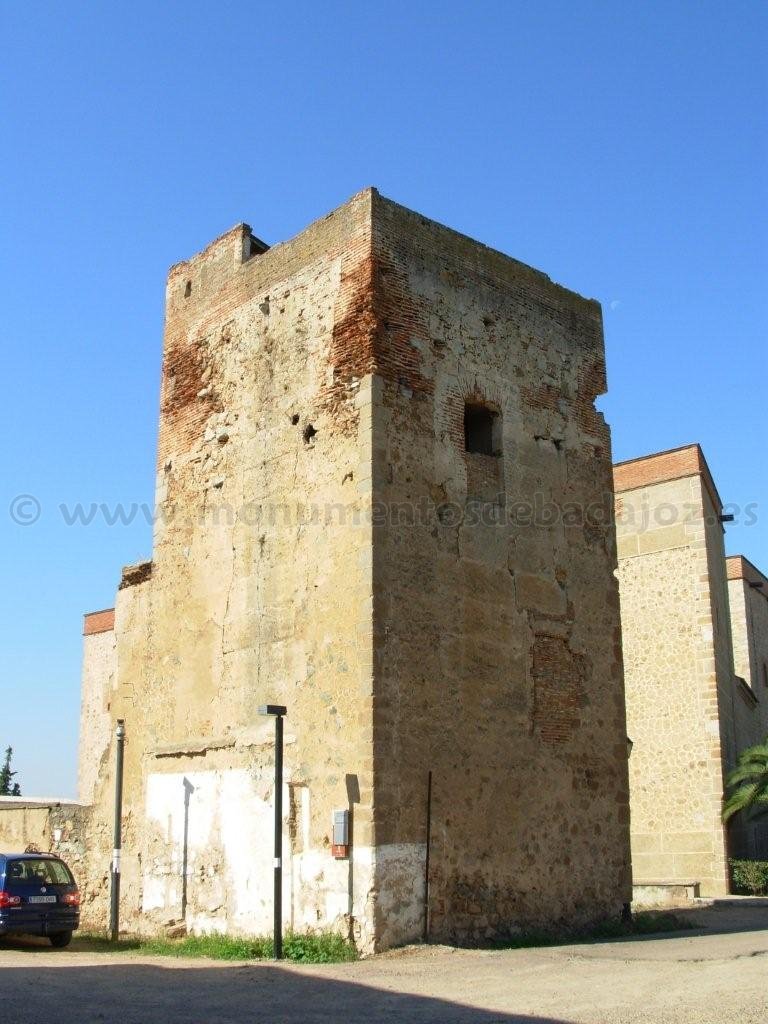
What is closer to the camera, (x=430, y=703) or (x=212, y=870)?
(x=430, y=703)

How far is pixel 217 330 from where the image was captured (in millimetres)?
15484

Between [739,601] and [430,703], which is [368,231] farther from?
[739,601]

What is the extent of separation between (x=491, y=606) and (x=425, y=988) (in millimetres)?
5177

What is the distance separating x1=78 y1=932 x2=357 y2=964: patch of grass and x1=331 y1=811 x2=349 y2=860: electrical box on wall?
2.70 ft

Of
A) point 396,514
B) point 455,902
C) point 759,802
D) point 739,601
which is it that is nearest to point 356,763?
point 455,902

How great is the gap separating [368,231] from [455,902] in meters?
7.91

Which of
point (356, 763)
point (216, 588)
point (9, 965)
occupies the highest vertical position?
point (216, 588)

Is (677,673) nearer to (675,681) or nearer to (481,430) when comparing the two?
(675,681)

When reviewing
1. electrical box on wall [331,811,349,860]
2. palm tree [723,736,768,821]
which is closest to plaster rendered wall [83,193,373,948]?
electrical box on wall [331,811,349,860]

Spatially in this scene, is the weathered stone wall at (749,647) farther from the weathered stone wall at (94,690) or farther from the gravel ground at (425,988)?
the weathered stone wall at (94,690)

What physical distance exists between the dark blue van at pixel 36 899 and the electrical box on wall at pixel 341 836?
4292mm

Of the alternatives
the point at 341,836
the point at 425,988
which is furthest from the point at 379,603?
the point at 425,988

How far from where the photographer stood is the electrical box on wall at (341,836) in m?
11.5

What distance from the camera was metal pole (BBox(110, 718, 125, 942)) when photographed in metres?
14.4
